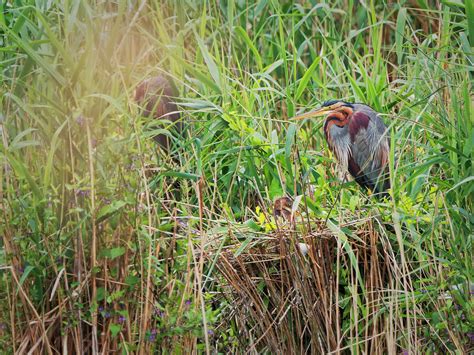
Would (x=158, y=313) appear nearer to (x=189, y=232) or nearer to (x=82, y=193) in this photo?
(x=189, y=232)

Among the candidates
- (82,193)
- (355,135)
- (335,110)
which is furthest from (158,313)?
(355,135)

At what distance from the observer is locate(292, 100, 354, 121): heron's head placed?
164 inches

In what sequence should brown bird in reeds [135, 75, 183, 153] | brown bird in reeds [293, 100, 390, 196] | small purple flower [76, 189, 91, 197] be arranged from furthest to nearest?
brown bird in reeds [135, 75, 183, 153] < brown bird in reeds [293, 100, 390, 196] < small purple flower [76, 189, 91, 197]

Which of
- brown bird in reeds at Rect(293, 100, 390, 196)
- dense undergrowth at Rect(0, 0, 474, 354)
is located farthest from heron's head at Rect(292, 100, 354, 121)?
dense undergrowth at Rect(0, 0, 474, 354)

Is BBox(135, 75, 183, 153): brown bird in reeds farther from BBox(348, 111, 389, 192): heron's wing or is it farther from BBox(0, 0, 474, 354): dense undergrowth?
BBox(348, 111, 389, 192): heron's wing

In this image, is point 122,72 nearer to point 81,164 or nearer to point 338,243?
point 81,164

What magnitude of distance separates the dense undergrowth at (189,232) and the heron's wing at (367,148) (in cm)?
25

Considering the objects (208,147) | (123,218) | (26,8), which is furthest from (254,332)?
(26,8)

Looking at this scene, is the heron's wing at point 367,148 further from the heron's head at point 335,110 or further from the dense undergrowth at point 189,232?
the dense undergrowth at point 189,232

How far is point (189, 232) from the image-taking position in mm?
3096

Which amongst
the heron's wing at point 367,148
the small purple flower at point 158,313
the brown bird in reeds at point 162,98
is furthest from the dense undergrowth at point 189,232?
the brown bird in reeds at point 162,98

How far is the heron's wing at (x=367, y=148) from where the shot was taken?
164 inches

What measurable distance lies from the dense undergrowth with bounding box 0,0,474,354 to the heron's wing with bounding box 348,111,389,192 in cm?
25

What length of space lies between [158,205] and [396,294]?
0.80 meters
